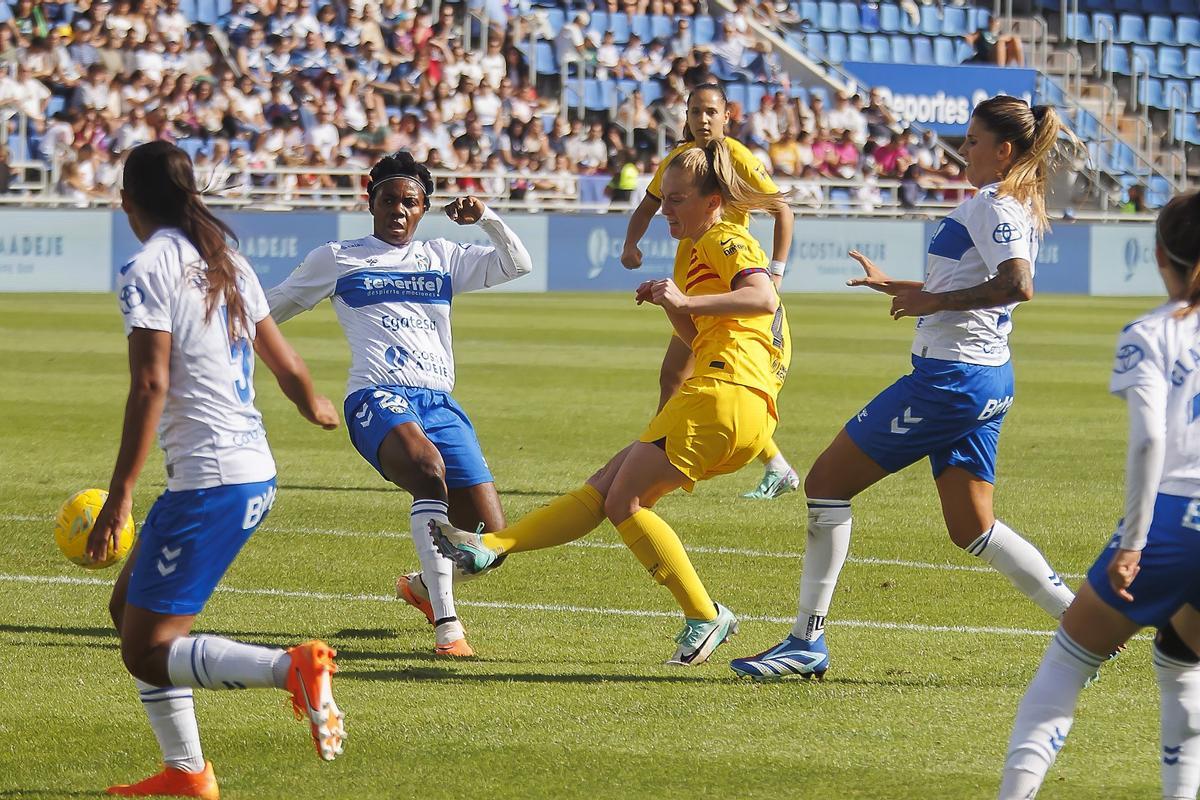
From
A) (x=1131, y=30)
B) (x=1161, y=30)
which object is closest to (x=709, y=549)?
(x=1131, y=30)

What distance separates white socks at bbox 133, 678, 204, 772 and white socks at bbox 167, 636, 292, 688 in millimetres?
111

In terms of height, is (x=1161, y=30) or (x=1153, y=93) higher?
(x=1161, y=30)

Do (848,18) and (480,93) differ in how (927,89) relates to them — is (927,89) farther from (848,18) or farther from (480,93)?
(480,93)

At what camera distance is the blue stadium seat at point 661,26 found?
35406mm

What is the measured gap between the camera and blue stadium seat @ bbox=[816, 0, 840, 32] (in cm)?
3875

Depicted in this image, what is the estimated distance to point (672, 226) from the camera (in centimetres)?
636

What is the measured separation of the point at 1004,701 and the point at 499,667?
1.82 metres

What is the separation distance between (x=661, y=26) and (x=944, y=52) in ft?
24.9

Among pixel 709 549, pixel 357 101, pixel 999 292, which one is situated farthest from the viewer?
pixel 357 101

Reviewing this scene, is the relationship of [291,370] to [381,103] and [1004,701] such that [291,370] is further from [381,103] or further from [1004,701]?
[381,103]

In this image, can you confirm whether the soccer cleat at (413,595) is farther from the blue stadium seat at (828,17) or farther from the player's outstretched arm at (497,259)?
the blue stadium seat at (828,17)

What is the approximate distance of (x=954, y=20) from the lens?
40156 mm

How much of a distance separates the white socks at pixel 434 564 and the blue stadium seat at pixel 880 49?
33386 mm

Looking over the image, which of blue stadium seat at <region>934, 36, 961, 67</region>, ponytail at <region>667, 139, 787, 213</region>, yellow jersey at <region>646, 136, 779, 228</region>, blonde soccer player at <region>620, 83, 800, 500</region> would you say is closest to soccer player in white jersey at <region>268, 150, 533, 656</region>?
ponytail at <region>667, 139, 787, 213</region>
